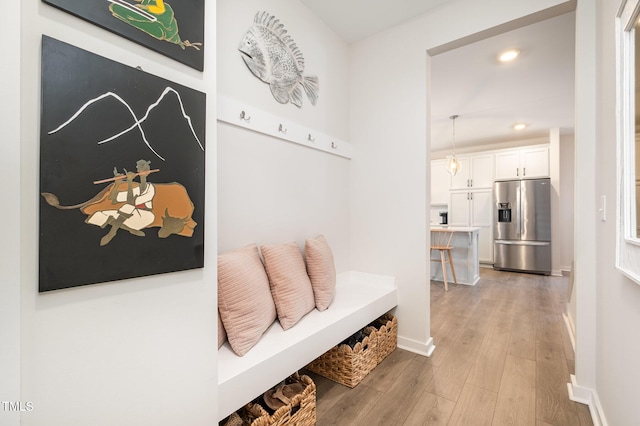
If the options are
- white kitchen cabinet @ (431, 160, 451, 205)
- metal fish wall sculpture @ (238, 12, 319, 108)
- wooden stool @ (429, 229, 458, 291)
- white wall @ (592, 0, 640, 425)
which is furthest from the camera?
white kitchen cabinet @ (431, 160, 451, 205)

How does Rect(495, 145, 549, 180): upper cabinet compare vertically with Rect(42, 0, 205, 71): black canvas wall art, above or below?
above

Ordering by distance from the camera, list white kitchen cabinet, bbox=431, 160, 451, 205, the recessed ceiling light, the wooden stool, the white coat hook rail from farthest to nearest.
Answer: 1. white kitchen cabinet, bbox=431, 160, 451, 205
2. the wooden stool
3. the recessed ceiling light
4. the white coat hook rail

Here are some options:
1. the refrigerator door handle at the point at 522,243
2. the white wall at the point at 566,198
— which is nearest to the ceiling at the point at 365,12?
the refrigerator door handle at the point at 522,243

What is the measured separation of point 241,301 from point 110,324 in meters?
0.60

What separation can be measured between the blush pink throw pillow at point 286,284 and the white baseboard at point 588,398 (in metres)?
1.61

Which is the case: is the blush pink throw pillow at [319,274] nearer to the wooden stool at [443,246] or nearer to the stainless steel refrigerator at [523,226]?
the wooden stool at [443,246]

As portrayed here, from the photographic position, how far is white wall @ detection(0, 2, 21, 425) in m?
0.67

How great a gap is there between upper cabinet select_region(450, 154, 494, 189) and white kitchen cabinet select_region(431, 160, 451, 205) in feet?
0.53

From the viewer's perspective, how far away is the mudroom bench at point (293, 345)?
1.17 meters

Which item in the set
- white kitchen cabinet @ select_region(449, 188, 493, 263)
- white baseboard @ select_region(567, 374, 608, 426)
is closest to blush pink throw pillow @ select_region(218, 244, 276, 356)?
white baseboard @ select_region(567, 374, 608, 426)

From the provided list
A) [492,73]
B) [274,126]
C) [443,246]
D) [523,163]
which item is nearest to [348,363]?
[274,126]

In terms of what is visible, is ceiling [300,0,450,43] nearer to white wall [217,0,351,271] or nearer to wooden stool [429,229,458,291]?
white wall [217,0,351,271]

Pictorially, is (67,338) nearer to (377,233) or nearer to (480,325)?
(377,233)

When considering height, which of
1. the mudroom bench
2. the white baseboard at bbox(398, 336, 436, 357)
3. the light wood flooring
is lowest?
the light wood flooring
